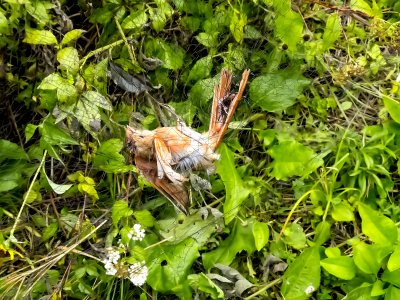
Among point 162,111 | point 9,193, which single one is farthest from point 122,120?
point 9,193

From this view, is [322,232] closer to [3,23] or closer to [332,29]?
[332,29]

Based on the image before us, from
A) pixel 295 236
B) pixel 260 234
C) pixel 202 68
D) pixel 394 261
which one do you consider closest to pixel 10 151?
pixel 202 68

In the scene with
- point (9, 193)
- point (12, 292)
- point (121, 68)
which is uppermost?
point (121, 68)

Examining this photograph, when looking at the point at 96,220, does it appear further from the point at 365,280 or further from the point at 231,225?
the point at 365,280

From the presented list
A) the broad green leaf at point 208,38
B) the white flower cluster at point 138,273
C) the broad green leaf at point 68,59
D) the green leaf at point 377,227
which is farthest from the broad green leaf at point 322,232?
the broad green leaf at point 68,59

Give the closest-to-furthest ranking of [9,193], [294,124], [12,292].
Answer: [12,292], [9,193], [294,124]

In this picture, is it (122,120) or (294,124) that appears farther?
(294,124)

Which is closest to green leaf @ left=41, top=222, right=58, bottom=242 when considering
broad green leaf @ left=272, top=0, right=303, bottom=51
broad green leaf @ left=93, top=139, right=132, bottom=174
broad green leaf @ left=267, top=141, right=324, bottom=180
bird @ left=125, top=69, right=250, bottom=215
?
broad green leaf @ left=93, top=139, right=132, bottom=174
